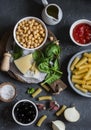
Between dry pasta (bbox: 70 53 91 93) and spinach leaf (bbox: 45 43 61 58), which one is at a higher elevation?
spinach leaf (bbox: 45 43 61 58)

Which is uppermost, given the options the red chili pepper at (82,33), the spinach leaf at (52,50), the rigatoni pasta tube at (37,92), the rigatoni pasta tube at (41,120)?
the red chili pepper at (82,33)

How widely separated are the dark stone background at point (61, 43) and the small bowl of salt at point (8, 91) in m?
0.02

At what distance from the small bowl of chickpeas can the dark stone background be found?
0.19ft

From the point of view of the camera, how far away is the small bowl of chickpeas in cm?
190

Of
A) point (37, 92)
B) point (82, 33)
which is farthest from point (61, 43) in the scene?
point (37, 92)

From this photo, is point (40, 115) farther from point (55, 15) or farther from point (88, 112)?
point (55, 15)

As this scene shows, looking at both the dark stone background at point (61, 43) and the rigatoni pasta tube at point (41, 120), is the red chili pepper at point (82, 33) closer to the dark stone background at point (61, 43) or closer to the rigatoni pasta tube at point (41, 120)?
the dark stone background at point (61, 43)

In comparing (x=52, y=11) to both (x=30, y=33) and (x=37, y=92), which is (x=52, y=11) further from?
(x=37, y=92)

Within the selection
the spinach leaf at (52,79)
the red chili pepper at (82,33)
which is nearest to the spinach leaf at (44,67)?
the spinach leaf at (52,79)

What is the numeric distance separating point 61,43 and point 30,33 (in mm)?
122

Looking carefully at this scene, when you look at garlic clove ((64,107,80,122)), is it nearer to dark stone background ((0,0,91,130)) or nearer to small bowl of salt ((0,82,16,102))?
dark stone background ((0,0,91,130))

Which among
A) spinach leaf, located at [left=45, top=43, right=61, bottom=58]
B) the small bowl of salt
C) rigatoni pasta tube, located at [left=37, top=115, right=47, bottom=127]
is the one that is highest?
Result: spinach leaf, located at [left=45, top=43, right=61, bottom=58]

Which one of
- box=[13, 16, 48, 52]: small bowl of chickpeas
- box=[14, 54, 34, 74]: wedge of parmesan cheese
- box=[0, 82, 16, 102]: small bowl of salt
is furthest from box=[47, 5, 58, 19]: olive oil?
box=[0, 82, 16, 102]: small bowl of salt

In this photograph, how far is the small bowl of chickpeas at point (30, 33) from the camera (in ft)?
6.22
